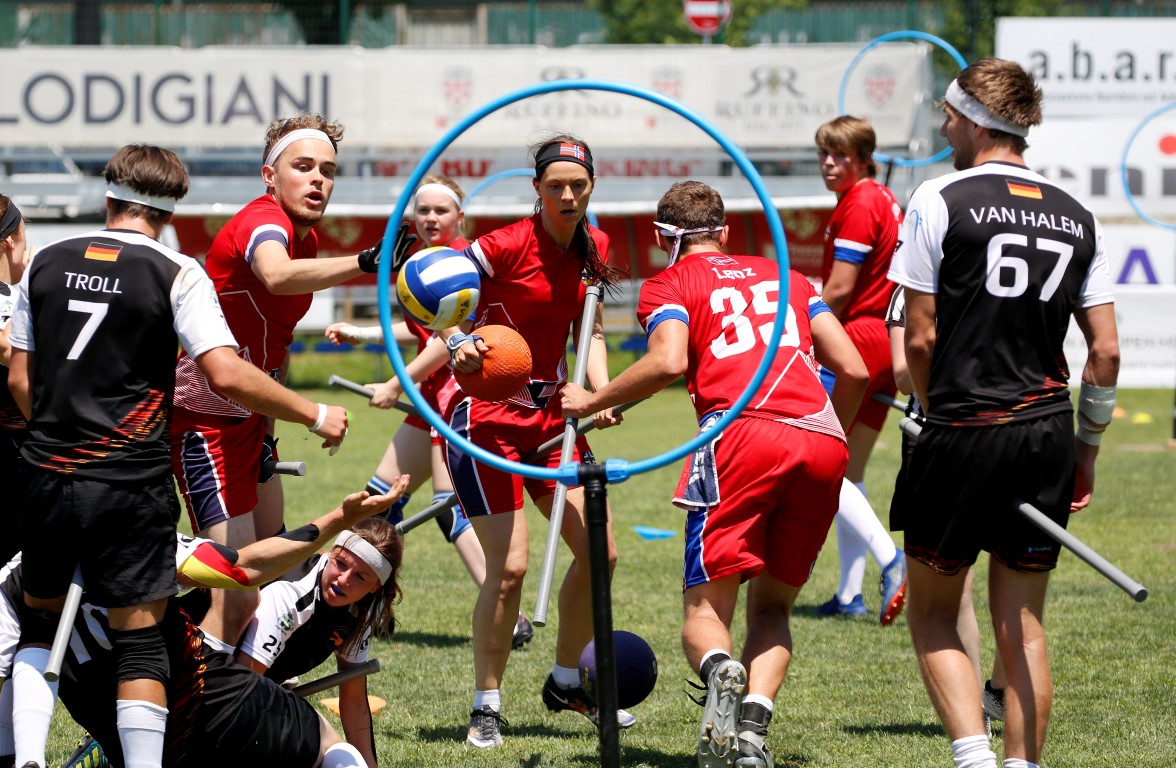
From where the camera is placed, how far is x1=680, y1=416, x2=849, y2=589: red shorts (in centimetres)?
464

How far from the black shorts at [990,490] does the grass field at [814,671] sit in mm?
1168

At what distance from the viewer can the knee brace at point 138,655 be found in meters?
3.88

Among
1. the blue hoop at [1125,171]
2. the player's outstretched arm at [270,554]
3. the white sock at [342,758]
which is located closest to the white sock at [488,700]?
the white sock at [342,758]

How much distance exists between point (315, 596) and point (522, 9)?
60.6ft

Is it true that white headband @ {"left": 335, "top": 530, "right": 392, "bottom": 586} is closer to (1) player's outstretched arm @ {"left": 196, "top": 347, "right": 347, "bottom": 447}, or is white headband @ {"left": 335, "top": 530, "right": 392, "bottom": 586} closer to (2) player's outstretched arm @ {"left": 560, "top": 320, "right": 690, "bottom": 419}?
(1) player's outstretched arm @ {"left": 196, "top": 347, "right": 347, "bottom": 447}

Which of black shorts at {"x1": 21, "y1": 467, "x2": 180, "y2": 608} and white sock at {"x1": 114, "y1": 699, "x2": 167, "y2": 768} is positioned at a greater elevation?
black shorts at {"x1": 21, "y1": 467, "x2": 180, "y2": 608}

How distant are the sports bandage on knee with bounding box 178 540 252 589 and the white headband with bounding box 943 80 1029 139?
98.6 inches

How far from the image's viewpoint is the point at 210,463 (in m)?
5.02

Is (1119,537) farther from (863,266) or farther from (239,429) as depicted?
(239,429)

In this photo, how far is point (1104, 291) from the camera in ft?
13.4

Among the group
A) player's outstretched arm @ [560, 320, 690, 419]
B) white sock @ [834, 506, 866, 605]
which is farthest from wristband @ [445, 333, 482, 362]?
white sock @ [834, 506, 866, 605]

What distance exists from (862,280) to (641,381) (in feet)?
9.40

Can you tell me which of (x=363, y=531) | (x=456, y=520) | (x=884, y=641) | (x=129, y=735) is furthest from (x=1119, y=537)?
(x=129, y=735)

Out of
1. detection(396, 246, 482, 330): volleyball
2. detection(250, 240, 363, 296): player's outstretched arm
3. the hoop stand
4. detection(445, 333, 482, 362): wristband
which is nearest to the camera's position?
the hoop stand
